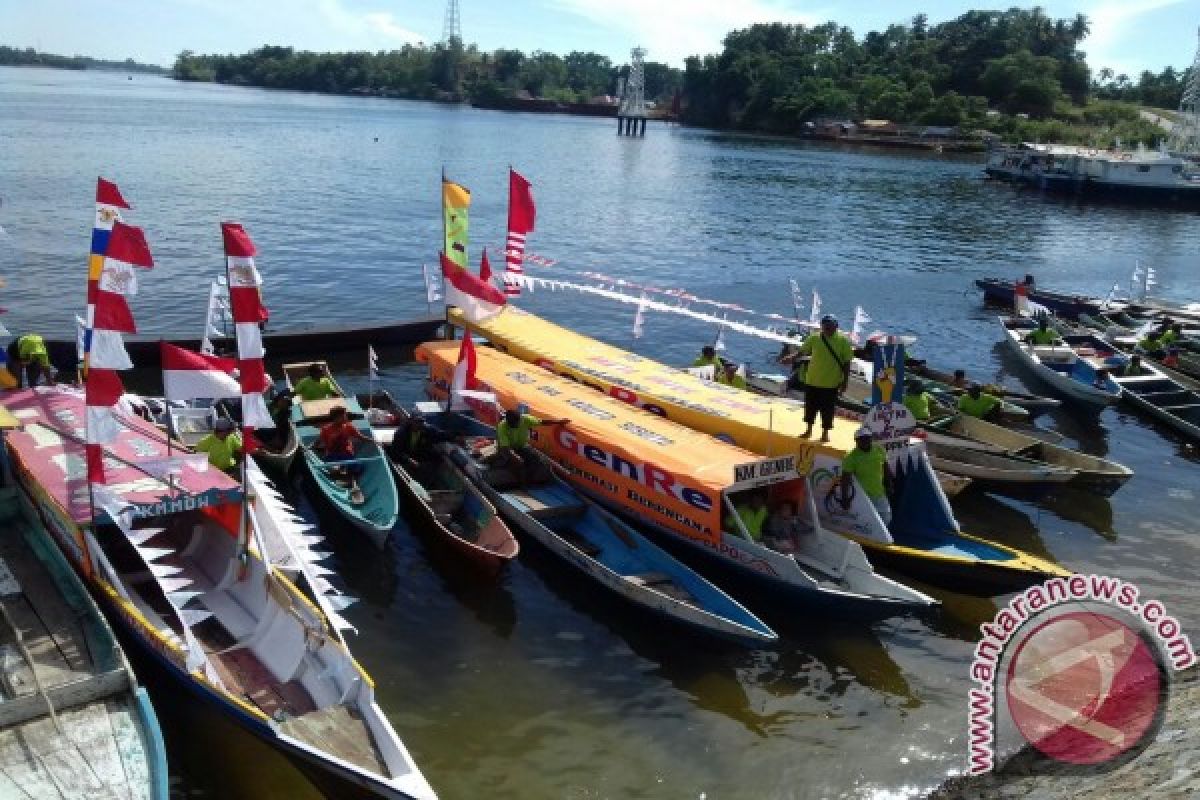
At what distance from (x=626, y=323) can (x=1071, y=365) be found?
1558 centimetres

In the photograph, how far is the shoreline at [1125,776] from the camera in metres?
8.91

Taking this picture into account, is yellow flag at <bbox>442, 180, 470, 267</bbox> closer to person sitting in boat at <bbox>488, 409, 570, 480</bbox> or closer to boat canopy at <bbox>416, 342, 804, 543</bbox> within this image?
boat canopy at <bbox>416, 342, 804, 543</bbox>

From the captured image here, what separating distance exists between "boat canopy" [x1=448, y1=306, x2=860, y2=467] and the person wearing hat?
44 cm

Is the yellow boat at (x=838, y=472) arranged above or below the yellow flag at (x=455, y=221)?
below

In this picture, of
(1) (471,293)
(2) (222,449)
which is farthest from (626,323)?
(2) (222,449)

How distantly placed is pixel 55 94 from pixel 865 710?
6661 inches

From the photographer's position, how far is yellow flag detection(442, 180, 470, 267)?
21234 mm

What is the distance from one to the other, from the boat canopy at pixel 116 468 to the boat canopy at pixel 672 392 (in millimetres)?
7318

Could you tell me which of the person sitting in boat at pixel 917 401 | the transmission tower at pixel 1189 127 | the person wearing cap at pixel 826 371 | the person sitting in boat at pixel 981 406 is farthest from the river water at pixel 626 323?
the transmission tower at pixel 1189 127

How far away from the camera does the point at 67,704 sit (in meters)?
9.93

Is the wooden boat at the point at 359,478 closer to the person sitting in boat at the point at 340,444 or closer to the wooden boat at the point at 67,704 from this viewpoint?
the person sitting in boat at the point at 340,444

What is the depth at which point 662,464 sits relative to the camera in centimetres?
1628

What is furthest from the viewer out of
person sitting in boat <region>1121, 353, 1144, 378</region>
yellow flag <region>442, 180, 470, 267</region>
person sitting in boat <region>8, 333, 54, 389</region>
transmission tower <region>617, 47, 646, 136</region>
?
transmission tower <region>617, 47, 646, 136</region>

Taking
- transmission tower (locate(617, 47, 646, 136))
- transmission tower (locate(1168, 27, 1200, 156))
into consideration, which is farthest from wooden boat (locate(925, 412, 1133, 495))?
transmission tower (locate(617, 47, 646, 136))
